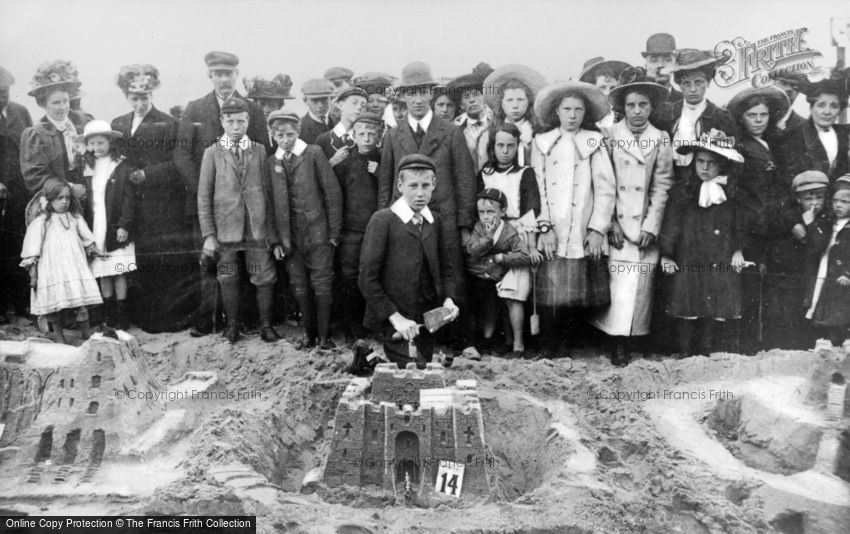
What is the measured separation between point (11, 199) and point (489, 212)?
18.6ft

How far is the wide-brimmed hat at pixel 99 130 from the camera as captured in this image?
985 cm

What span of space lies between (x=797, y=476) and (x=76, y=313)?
819 cm

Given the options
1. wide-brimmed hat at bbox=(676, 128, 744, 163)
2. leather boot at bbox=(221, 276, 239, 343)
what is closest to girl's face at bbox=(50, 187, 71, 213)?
leather boot at bbox=(221, 276, 239, 343)

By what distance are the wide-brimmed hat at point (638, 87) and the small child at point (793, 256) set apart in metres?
1.86

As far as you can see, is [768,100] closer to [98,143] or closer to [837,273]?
[837,273]

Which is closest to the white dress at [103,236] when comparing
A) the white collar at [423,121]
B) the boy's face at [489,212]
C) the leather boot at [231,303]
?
the leather boot at [231,303]

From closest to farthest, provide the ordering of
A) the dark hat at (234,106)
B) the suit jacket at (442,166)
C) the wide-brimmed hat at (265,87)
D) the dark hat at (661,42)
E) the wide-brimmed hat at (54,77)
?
the suit jacket at (442,166) < the dark hat at (234,106) < the dark hat at (661,42) < the wide-brimmed hat at (54,77) < the wide-brimmed hat at (265,87)

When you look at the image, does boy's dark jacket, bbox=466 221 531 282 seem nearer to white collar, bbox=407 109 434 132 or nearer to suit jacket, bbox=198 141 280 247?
white collar, bbox=407 109 434 132

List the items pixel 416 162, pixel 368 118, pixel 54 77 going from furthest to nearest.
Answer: pixel 54 77
pixel 368 118
pixel 416 162

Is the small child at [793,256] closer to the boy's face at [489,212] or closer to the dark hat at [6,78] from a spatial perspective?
the boy's face at [489,212]

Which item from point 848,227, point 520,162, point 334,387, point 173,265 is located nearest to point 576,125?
point 520,162

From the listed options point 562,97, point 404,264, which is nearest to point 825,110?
point 562,97

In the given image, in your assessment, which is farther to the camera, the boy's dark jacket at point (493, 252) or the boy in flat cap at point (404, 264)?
the boy's dark jacket at point (493, 252)

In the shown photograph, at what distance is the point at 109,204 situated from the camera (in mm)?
9938
